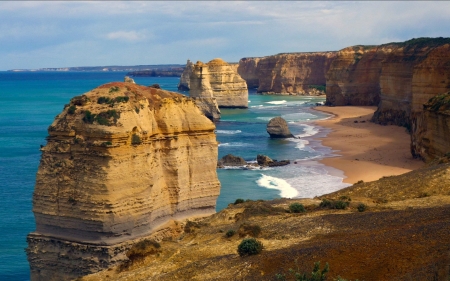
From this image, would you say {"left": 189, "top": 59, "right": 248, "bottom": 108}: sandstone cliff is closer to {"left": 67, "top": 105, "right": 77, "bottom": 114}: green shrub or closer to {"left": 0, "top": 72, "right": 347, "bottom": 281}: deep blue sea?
{"left": 0, "top": 72, "right": 347, "bottom": 281}: deep blue sea

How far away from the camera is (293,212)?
24.0 metres

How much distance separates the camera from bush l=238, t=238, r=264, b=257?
18.1 m

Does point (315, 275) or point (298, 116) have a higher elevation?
point (315, 275)

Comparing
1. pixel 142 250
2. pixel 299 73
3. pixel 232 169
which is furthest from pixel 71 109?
pixel 299 73

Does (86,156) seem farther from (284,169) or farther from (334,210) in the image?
(284,169)

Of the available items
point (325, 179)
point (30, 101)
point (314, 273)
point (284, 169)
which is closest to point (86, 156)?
point (314, 273)

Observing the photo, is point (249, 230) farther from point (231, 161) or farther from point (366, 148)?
point (366, 148)

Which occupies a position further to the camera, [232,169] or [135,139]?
[232,169]

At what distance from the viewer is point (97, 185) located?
70.0ft

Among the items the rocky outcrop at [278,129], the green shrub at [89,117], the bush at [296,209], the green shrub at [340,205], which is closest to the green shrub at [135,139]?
the green shrub at [89,117]

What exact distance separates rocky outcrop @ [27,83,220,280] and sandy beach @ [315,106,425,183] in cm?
2315

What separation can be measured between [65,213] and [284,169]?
29189mm

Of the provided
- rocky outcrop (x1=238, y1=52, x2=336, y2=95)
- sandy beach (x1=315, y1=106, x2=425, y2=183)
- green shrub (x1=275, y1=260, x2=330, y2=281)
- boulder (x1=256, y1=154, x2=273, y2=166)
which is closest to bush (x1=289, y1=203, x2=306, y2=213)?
green shrub (x1=275, y1=260, x2=330, y2=281)

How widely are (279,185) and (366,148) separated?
19184 mm
